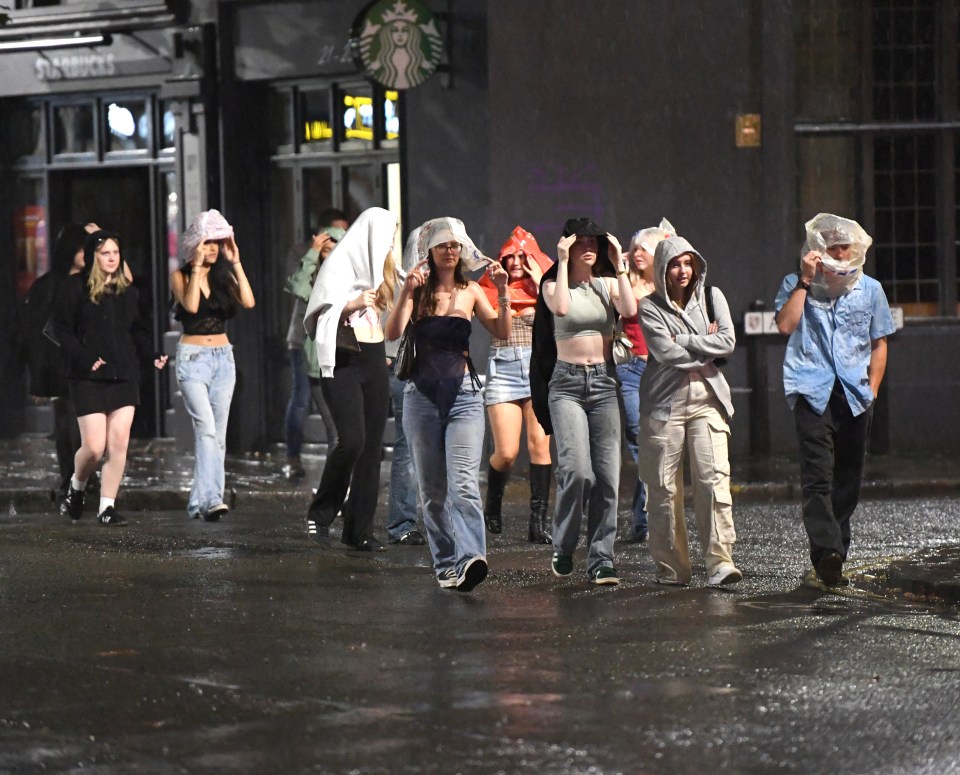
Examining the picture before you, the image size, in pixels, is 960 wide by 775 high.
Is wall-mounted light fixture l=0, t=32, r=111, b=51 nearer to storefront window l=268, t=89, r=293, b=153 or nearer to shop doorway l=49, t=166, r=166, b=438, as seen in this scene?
shop doorway l=49, t=166, r=166, b=438

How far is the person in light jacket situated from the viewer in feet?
31.7

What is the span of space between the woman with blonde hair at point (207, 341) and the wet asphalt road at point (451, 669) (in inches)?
67.8

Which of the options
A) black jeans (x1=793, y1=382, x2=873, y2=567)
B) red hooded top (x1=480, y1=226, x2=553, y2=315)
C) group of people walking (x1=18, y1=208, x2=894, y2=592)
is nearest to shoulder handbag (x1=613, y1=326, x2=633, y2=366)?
group of people walking (x1=18, y1=208, x2=894, y2=592)

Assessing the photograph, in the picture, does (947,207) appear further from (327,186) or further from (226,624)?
(226,624)

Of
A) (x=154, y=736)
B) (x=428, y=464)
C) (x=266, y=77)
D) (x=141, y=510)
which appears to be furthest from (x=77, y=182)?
(x=154, y=736)

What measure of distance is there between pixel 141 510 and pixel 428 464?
4.92 meters

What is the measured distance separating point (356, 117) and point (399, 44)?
4.62 ft

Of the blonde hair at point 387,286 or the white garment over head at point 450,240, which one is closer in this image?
the white garment over head at point 450,240

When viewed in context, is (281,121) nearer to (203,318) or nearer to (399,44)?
(399,44)

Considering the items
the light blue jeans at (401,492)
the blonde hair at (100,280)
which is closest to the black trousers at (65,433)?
the blonde hair at (100,280)

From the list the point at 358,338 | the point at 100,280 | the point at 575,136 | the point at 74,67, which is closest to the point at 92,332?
the point at 100,280

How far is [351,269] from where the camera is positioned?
1090 cm

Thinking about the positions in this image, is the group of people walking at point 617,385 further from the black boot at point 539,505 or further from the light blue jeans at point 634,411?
the light blue jeans at point 634,411

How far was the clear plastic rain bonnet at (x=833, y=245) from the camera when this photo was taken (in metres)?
9.70
